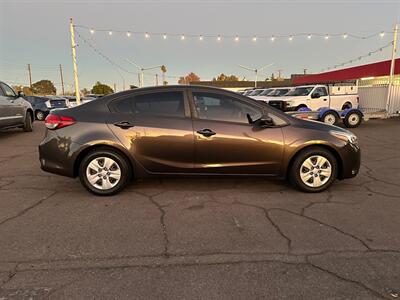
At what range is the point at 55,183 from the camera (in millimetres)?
5102

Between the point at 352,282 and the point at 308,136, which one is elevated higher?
the point at 308,136

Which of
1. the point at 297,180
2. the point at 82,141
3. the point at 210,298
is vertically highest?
the point at 82,141

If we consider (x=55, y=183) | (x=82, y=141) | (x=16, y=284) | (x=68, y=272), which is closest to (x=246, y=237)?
(x=68, y=272)

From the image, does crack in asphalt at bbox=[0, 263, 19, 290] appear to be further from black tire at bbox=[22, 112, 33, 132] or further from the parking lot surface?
black tire at bbox=[22, 112, 33, 132]

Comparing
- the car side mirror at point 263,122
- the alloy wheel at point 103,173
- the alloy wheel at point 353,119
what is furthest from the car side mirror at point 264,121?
the alloy wheel at point 353,119

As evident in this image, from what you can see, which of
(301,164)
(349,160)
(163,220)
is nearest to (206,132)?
(163,220)

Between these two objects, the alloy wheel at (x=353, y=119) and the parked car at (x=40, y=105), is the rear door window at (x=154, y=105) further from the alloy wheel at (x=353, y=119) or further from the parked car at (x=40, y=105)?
the parked car at (x=40, y=105)

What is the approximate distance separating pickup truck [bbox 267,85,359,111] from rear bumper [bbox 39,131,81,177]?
1288 centimetres

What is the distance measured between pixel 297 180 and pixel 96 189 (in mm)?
3027

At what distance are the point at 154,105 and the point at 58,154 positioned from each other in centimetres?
158

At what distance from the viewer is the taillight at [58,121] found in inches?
170

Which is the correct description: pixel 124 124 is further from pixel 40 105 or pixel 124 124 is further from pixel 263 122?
pixel 40 105

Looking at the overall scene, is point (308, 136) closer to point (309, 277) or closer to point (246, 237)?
point (246, 237)

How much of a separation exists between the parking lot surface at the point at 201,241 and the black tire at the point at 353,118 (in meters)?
9.03
